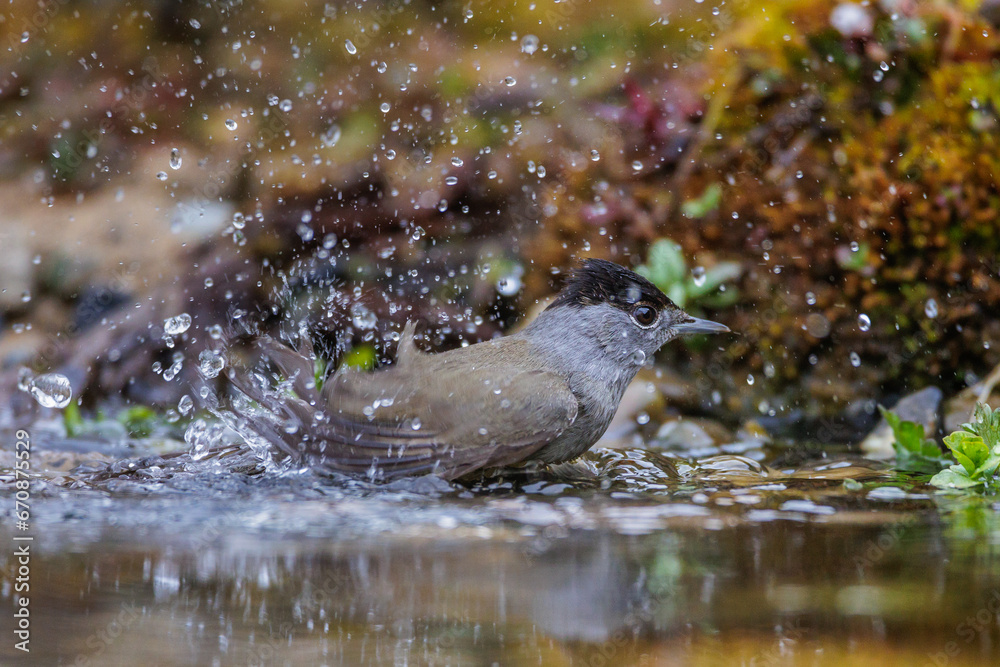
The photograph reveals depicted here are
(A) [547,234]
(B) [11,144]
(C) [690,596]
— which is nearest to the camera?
(C) [690,596]

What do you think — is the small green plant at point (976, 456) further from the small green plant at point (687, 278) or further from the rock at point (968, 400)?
the small green plant at point (687, 278)

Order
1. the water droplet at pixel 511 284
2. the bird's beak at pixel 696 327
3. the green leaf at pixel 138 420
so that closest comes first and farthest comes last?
A: the bird's beak at pixel 696 327 < the green leaf at pixel 138 420 < the water droplet at pixel 511 284

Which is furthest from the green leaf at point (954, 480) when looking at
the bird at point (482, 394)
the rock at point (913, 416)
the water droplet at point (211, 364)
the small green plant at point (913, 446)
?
the water droplet at point (211, 364)

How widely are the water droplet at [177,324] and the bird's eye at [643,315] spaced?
3338 millimetres

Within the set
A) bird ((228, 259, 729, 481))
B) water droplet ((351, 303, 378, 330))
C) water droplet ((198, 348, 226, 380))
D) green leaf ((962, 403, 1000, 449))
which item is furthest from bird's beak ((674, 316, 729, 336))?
water droplet ((198, 348, 226, 380))

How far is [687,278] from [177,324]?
3.51 meters

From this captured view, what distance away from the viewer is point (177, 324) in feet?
21.9

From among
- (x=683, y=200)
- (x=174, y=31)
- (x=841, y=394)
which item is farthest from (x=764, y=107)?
(x=174, y=31)

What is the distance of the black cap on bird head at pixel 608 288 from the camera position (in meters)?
4.79

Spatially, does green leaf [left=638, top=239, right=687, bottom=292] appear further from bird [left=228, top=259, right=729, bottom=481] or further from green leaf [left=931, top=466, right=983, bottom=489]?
green leaf [left=931, top=466, right=983, bottom=489]

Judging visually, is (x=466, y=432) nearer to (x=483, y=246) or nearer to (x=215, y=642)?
(x=215, y=642)

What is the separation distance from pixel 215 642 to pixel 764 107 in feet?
15.8

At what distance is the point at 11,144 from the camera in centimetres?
861

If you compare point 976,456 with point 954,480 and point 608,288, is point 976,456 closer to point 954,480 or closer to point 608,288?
point 954,480
